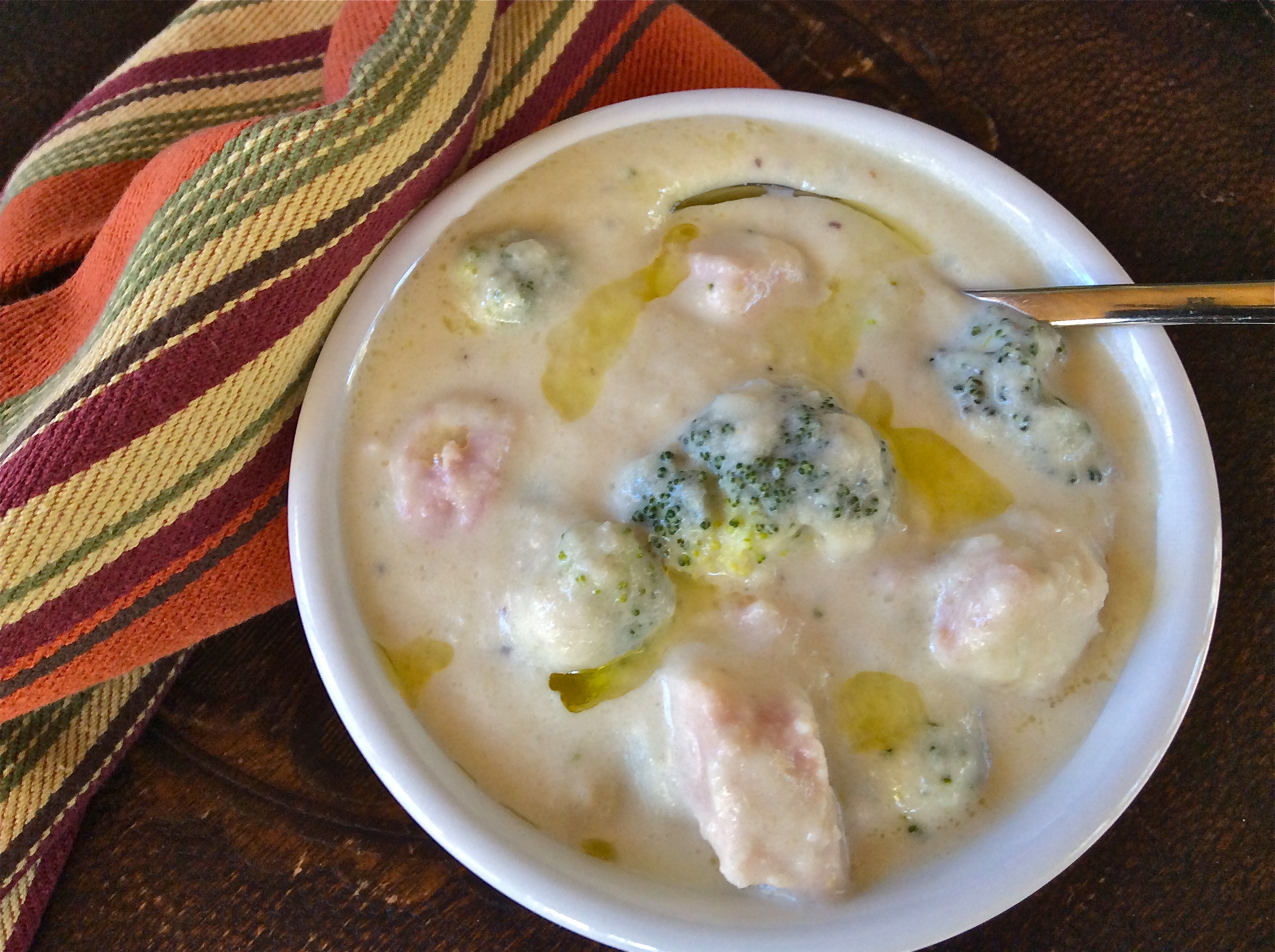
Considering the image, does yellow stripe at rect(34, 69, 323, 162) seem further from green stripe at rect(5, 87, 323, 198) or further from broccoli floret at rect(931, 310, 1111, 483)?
broccoli floret at rect(931, 310, 1111, 483)

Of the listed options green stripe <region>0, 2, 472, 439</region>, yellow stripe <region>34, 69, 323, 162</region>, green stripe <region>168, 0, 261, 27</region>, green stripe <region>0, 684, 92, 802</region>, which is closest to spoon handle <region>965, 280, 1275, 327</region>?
green stripe <region>0, 2, 472, 439</region>

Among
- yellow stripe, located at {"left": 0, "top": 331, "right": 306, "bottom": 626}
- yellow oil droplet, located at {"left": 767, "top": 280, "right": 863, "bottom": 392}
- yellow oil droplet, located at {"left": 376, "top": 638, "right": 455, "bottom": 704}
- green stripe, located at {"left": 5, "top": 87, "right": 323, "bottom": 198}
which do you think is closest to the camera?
yellow stripe, located at {"left": 0, "top": 331, "right": 306, "bottom": 626}

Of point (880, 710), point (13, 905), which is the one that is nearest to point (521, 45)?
point (880, 710)

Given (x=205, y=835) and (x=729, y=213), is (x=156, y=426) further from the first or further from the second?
(x=729, y=213)

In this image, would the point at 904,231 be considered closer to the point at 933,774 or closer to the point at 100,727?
the point at 933,774

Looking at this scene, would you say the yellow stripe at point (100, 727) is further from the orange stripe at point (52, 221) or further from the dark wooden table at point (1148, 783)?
the orange stripe at point (52, 221)

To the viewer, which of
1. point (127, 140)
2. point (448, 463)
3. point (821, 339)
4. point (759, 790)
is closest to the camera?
point (759, 790)

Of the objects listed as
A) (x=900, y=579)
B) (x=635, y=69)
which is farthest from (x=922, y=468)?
(x=635, y=69)
